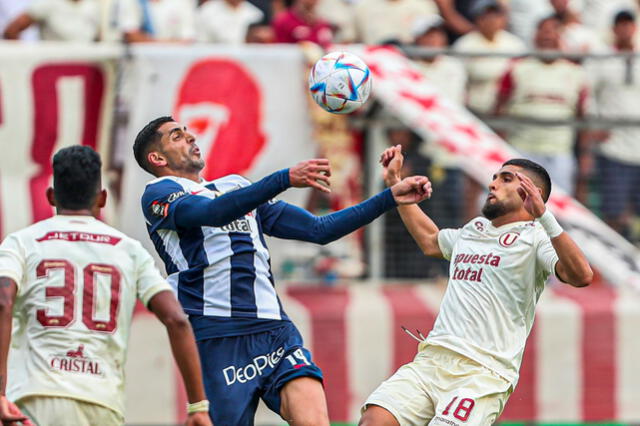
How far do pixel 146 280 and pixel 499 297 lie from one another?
2.08 meters

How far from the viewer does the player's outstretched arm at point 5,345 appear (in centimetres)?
571

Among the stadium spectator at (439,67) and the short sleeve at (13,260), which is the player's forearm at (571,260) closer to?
the short sleeve at (13,260)

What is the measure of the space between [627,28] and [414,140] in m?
3.16

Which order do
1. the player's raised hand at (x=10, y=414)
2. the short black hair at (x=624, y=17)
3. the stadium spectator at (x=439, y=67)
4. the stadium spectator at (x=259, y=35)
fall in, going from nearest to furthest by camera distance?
the player's raised hand at (x=10, y=414) → the stadium spectator at (x=439, y=67) → the stadium spectator at (x=259, y=35) → the short black hair at (x=624, y=17)

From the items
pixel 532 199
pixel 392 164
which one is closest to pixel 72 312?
pixel 392 164

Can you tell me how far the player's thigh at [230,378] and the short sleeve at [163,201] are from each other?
2.31 feet

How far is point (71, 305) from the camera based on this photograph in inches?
235

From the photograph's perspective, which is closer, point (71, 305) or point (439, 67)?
point (71, 305)

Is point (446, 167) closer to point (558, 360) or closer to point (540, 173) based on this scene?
point (558, 360)

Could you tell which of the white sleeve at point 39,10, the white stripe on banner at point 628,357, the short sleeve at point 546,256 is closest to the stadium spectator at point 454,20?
the white stripe on banner at point 628,357

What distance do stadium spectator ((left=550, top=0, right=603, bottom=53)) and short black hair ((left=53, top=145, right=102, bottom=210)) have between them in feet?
26.5

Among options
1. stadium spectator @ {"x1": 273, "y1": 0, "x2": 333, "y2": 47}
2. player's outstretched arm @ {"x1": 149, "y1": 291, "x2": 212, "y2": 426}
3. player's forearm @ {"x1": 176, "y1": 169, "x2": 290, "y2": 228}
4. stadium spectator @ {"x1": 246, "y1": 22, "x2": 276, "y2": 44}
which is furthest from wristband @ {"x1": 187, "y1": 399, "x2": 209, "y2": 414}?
stadium spectator @ {"x1": 246, "y1": 22, "x2": 276, "y2": 44}

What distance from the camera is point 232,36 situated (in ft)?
40.0

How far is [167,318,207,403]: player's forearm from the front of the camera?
5.83 meters
